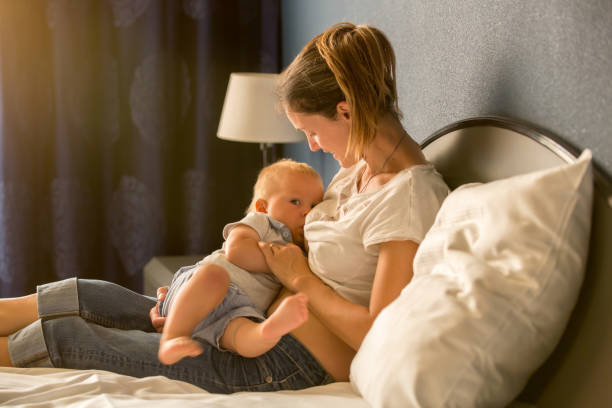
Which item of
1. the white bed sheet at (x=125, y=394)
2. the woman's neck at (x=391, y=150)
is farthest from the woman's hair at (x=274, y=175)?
the white bed sheet at (x=125, y=394)

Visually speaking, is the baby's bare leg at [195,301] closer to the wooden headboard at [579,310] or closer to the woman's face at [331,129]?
the woman's face at [331,129]

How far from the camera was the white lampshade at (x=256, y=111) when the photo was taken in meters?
2.76

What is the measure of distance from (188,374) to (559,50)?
99 cm

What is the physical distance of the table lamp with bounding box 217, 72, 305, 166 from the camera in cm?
276

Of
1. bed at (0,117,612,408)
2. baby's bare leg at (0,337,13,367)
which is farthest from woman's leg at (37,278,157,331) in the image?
bed at (0,117,612,408)

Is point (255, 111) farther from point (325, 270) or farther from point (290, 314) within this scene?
point (290, 314)

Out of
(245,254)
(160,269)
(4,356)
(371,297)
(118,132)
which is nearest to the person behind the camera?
(371,297)

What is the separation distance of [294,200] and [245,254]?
0.91ft

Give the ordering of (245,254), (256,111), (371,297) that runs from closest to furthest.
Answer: (371,297)
(245,254)
(256,111)

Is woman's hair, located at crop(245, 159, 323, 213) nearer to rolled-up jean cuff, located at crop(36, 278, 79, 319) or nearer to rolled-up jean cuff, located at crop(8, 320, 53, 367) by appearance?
rolled-up jean cuff, located at crop(36, 278, 79, 319)

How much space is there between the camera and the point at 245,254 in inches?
58.9

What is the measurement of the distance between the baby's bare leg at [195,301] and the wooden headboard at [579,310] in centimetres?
62

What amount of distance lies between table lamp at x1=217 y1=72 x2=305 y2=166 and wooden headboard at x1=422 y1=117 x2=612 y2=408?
1565 millimetres

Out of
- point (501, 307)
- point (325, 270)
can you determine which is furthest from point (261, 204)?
point (501, 307)
